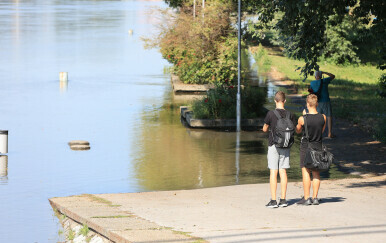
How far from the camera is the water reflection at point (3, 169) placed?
15.2 m

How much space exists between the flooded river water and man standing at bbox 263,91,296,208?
3.25 meters

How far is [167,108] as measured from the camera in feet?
84.6

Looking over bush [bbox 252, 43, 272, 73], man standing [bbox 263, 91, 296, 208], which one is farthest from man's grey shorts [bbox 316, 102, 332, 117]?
bush [bbox 252, 43, 272, 73]

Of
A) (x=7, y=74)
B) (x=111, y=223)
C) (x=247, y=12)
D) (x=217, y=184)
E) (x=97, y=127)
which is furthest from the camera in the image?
(x=7, y=74)

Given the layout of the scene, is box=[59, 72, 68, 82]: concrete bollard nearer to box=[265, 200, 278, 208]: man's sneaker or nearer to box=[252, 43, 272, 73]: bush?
box=[252, 43, 272, 73]: bush

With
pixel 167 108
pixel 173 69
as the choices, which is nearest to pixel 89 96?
pixel 167 108

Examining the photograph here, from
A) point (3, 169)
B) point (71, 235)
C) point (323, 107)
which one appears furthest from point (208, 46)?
point (71, 235)

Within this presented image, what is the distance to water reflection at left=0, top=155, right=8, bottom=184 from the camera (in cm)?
1523

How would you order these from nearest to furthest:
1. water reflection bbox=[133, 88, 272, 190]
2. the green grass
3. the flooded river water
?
the green grass < the flooded river water < water reflection bbox=[133, 88, 272, 190]

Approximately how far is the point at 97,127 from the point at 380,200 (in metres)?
11.5

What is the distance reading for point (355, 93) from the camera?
96.6ft

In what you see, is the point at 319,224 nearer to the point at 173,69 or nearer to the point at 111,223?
the point at 111,223

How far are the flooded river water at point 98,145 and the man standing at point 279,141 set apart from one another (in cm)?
325

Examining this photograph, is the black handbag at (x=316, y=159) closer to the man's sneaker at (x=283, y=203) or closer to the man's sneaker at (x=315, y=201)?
the man's sneaker at (x=315, y=201)
